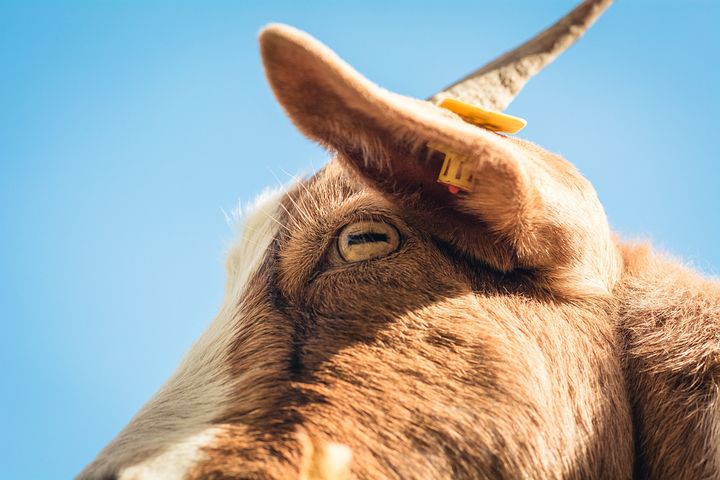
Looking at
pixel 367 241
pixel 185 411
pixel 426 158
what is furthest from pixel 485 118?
pixel 185 411

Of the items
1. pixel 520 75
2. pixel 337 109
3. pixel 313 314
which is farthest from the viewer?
pixel 520 75

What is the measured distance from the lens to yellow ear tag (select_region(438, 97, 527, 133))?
9.62 feet

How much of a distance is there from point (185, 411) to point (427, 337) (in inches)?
33.0

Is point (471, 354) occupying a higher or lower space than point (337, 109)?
lower

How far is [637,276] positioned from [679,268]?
0.30 metres

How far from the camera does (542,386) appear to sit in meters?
2.48

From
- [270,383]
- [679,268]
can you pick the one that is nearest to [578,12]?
[679,268]

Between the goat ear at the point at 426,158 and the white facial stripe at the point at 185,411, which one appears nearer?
the goat ear at the point at 426,158

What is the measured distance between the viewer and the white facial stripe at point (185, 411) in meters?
2.22

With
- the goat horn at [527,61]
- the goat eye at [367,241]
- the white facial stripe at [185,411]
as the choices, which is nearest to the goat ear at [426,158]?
the goat eye at [367,241]

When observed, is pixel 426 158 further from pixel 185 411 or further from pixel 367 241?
pixel 185 411

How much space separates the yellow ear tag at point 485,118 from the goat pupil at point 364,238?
62 cm

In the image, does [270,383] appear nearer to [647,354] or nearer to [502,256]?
[502,256]

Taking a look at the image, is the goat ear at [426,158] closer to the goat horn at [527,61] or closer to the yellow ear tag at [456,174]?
the yellow ear tag at [456,174]
